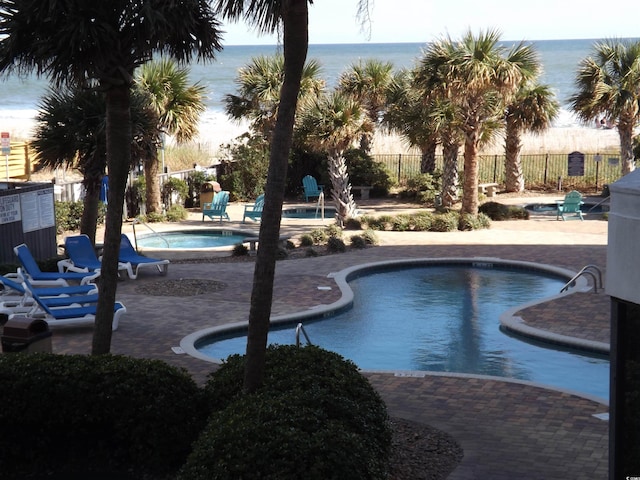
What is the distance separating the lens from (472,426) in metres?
8.66

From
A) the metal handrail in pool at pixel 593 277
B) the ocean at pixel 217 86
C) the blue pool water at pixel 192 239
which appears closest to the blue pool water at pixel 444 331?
the metal handrail in pool at pixel 593 277

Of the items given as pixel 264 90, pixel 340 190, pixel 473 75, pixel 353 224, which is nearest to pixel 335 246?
pixel 353 224

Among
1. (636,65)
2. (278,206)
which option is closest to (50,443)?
(278,206)

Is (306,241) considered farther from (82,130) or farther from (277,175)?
(277,175)

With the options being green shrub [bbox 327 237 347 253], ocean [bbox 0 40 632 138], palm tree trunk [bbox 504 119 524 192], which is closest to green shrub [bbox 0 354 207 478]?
green shrub [bbox 327 237 347 253]

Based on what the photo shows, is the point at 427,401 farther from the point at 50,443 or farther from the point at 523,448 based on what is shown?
the point at 50,443

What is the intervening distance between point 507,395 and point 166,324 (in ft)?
19.2

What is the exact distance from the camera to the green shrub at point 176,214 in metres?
26.7

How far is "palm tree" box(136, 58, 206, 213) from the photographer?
977 inches

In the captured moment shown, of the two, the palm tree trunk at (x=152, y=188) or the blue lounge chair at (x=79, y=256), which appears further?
the palm tree trunk at (x=152, y=188)

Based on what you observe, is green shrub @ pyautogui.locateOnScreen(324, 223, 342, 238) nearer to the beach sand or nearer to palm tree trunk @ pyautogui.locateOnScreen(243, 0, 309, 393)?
palm tree trunk @ pyautogui.locateOnScreen(243, 0, 309, 393)

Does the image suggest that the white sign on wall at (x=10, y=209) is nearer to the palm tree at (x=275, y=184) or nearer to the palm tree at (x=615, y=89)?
the palm tree at (x=275, y=184)

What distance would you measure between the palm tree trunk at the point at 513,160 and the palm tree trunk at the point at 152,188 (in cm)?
1337

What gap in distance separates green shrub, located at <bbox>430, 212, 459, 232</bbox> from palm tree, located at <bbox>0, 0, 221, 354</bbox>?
15387 millimetres
